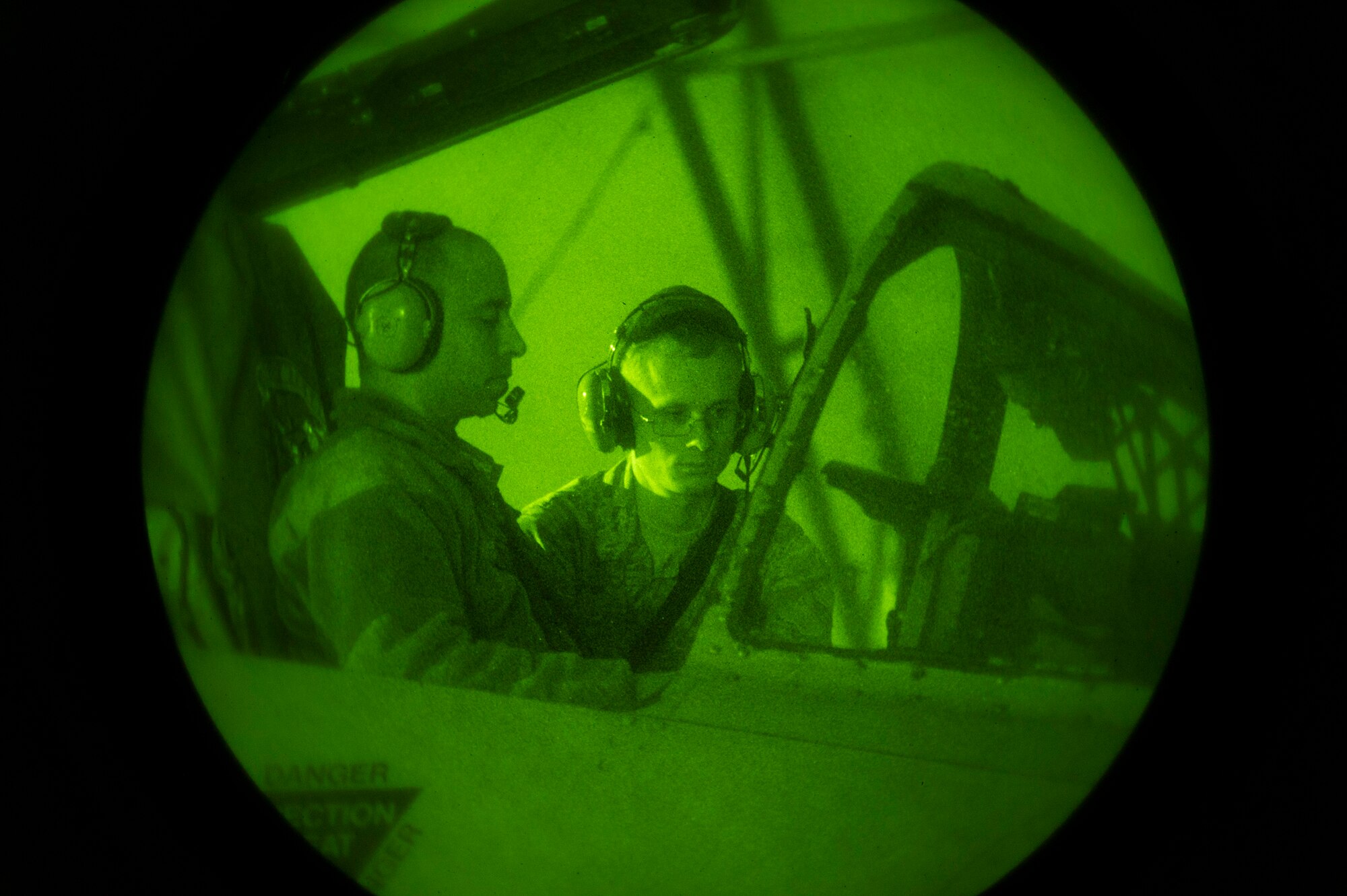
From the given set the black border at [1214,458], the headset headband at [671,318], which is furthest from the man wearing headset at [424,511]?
the black border at [1214,458]

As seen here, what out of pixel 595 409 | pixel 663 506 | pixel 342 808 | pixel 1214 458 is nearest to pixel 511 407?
pixel 595 409

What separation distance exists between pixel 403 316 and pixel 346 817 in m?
0.55

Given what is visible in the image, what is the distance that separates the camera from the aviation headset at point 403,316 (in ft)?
3.37

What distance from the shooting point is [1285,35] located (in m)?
1.12

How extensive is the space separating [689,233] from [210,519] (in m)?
0.60

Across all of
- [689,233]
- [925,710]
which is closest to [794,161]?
[689,233]

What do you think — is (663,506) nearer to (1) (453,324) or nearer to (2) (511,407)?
(2) (511,407)

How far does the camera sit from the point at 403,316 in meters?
1.03

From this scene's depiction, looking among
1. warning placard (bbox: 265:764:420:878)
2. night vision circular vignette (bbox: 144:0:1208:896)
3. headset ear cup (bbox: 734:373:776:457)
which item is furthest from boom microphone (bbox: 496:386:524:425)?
warning placard (bbox: 265:764:420:878)

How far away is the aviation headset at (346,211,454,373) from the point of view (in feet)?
3.37

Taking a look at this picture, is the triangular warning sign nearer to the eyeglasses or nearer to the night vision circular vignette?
the night vision circular vignette

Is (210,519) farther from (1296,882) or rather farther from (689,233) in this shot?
(1296,882)

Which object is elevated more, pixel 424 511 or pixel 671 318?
pixel 671 318

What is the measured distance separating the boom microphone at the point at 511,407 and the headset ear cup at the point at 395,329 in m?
0.10
